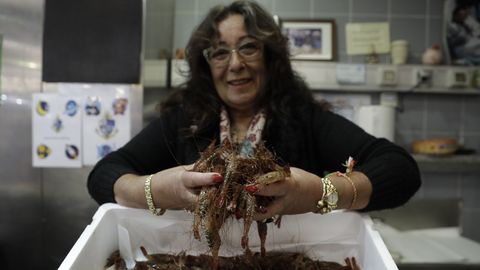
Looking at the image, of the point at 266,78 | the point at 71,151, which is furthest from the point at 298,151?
the point at 71,151

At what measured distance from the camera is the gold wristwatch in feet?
2.55

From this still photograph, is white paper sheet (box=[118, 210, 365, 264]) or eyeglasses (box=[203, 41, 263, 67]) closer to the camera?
white paper sheet (box=[118, 210, 365, 264])

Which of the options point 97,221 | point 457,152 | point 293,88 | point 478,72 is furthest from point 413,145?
point 97,221

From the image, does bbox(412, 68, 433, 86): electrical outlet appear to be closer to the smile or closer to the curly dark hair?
the curly dark hair

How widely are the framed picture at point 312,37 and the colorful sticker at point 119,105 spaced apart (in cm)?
122

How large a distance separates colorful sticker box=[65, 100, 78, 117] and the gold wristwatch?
1319mm

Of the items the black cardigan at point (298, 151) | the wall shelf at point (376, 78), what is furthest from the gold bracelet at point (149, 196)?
the wall shelf at point (376, 78)

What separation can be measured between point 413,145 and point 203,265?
189 cm

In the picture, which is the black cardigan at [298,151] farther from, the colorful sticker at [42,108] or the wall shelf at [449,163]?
the wall shelf at [449,163]

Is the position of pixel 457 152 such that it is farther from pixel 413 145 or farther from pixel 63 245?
pixel 63 245

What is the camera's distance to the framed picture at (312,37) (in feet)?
7.50

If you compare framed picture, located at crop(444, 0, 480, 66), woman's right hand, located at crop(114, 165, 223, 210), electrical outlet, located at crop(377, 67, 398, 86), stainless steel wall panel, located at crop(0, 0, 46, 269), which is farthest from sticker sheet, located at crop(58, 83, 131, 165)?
framed picture, located at crop(444, 0, 480, 66)

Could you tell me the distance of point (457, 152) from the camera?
7.28 feet

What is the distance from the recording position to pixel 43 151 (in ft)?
5.41
